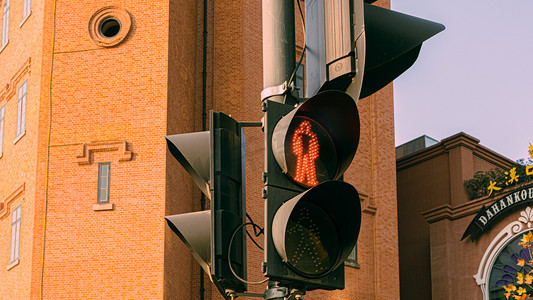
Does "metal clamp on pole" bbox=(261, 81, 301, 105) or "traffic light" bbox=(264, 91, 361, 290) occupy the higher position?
"metal clamp on pole" bbox=(261, 81, 301, 105)

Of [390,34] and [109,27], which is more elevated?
[109,27]

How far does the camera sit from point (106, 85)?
28.9 m

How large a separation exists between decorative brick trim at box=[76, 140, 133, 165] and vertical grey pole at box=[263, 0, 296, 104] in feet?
72.3

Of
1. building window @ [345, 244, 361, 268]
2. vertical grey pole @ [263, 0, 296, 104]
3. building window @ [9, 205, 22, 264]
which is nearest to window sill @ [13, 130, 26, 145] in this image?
building window @ [9, 205, 22, 264]

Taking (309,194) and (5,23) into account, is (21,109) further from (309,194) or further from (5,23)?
(309,194)

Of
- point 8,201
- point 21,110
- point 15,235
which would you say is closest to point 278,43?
point 15,235

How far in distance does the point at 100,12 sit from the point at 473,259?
16055 mm

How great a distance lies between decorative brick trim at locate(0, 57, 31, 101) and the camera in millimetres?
31511

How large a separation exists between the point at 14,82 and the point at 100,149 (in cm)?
621

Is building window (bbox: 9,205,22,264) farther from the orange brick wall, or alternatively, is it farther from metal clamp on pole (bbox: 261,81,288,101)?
metal clamp on pole (bbox: 261,81,288,101)

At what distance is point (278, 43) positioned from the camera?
6.36 meters

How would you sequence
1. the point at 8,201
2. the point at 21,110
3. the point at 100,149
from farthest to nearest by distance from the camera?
1. the point at 21,110
2. the point at 8,201
3. the point at 100,149

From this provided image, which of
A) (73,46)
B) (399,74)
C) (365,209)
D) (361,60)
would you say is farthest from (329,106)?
(365,209)

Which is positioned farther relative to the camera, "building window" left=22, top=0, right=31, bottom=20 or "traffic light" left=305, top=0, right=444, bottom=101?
"building window" left=22, top=0, right=31, bottom=20
